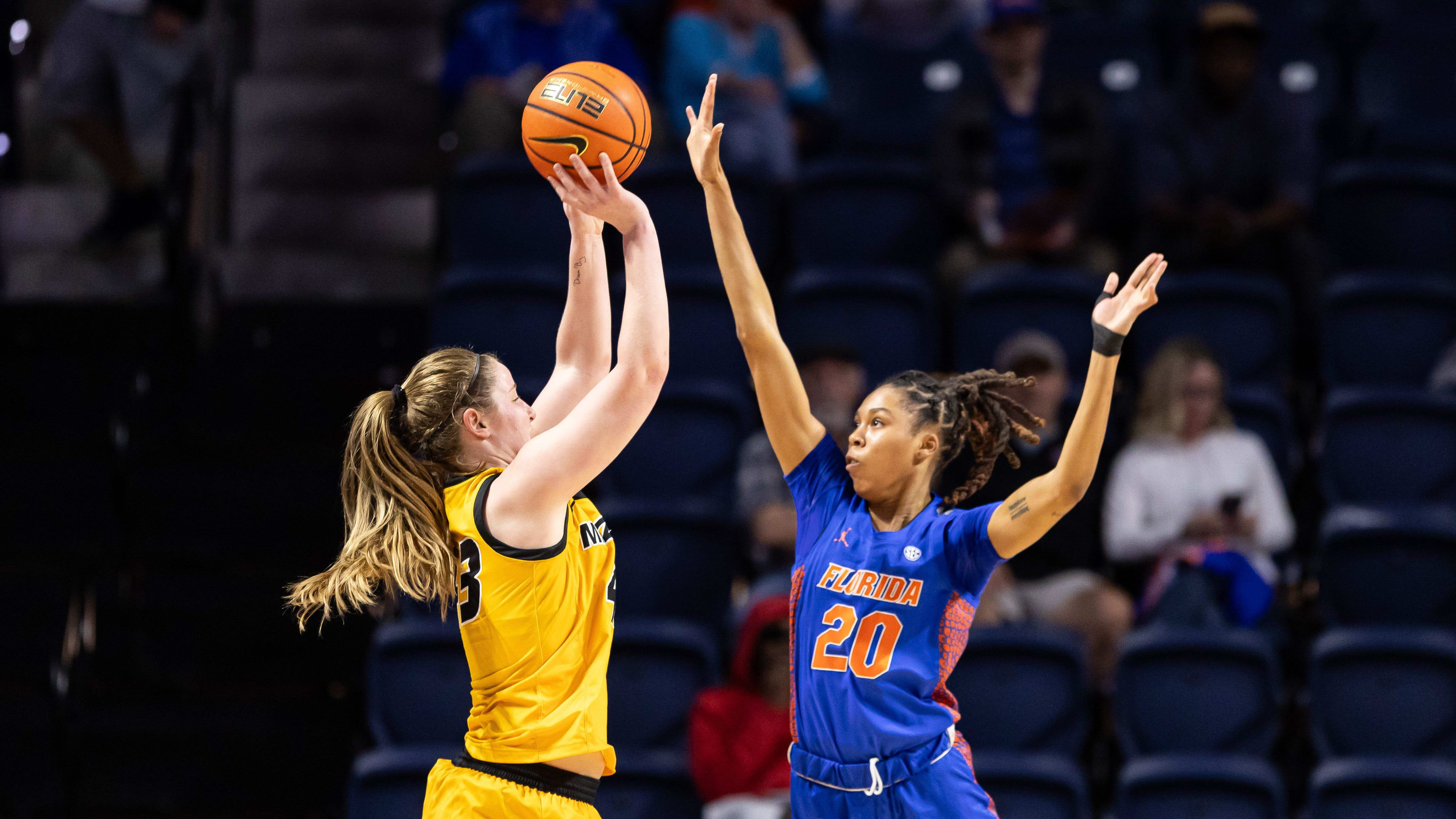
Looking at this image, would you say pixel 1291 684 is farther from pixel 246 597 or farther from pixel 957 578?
pixel 246 597

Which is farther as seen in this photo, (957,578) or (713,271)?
(713,271)

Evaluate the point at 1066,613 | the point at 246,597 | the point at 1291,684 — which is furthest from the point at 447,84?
the point at 1291,684

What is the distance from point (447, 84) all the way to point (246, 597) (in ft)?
9.28

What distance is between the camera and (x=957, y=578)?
388 cm

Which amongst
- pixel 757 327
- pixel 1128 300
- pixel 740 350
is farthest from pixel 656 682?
pixel 1128 300

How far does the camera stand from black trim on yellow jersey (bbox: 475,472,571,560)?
3.53 meters

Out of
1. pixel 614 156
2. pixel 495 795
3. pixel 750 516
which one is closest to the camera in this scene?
pixel 495 795

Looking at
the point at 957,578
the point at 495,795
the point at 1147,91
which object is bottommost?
the point at 495,795

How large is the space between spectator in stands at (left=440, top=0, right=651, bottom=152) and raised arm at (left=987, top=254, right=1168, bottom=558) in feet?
15.8

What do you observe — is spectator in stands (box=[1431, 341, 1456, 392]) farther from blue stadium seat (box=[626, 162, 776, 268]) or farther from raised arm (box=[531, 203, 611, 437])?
raised arm (box=[531, 203, 611, 437])

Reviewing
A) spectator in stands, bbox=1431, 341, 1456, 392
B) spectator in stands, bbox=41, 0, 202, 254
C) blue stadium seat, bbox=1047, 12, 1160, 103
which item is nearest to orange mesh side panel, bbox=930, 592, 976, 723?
spectator in stands, bbox=1431, 341, 1456, 392

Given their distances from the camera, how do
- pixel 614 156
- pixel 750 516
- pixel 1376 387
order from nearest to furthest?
pixel 614 156
pixel 750 516
pixel 1376 387

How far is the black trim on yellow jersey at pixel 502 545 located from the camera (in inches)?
139

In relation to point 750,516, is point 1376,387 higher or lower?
higher
